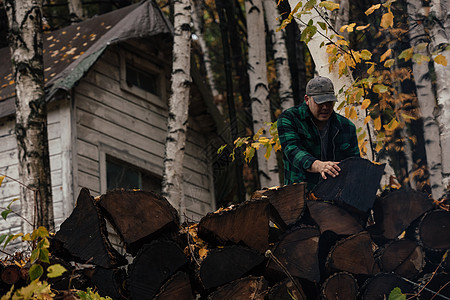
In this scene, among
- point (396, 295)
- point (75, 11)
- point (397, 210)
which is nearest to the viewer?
point (396, 295)

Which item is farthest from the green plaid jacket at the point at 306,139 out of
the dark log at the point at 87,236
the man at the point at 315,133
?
the dark log at the point at 87,236

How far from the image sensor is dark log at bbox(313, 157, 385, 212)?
4.96 meters

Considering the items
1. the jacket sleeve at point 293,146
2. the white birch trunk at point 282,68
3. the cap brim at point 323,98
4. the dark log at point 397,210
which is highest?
the white birch trunk at point 282,68


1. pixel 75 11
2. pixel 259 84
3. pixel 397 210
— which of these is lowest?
pixel 397 210

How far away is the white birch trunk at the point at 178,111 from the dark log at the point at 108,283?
3.62 metres

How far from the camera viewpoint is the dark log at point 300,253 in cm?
464

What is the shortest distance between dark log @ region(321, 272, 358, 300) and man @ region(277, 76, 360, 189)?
0.85 meters

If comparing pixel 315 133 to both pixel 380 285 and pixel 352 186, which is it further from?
pixel 380 285

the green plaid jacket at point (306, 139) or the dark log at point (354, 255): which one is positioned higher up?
the green plaid jacket at point (306, 139)

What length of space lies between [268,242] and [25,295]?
1.87 metres

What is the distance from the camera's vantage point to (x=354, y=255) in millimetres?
4781

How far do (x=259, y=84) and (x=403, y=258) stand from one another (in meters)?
6.20

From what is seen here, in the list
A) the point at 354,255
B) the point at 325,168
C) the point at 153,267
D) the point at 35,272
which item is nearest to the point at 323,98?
the point at 325,168

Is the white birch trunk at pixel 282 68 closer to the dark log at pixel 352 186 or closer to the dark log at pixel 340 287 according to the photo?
the dark log at pixel 352 186
